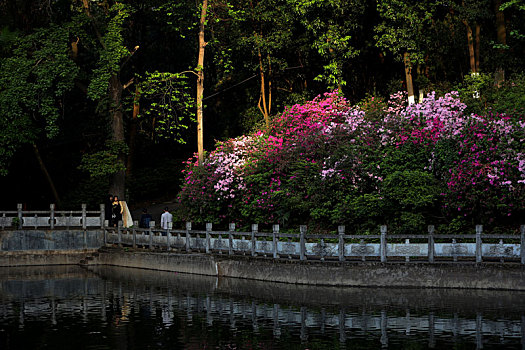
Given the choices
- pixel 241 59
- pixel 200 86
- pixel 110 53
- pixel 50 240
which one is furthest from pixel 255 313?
pixel 241 59

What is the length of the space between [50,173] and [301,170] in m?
29.3

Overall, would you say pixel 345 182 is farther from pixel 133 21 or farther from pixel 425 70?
pixel 133 21

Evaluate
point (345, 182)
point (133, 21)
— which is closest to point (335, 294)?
point (345, 182)

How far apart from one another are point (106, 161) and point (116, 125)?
7.10 feet

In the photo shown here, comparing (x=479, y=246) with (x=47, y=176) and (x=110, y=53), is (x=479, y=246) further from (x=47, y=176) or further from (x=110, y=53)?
(x=47, y=176)

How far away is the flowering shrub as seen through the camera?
27.0m

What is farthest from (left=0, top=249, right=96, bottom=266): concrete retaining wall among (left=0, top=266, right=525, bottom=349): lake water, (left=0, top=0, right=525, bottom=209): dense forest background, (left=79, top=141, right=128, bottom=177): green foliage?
(left=0, top=266, right=525, bottom=349): lake water

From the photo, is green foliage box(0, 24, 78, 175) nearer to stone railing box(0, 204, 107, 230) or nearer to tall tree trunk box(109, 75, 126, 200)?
tall tree trunk box(109, 75, 126, 200)

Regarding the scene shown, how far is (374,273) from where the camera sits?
24.7 meters

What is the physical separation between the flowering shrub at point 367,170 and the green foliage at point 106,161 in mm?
4984

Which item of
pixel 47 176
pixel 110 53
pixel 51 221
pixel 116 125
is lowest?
pixel 51 221

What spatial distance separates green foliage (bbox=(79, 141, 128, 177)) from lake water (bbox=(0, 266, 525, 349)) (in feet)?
43.2

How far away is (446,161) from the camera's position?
92.4 feet

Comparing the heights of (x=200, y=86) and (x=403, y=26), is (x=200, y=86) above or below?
below
